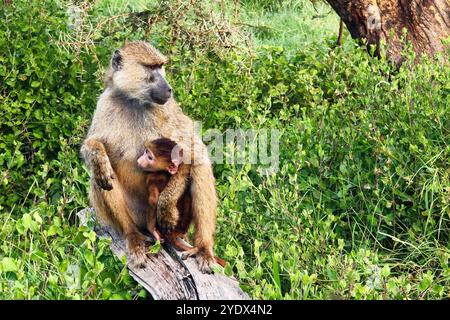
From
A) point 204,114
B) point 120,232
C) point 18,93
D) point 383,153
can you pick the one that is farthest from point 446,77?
point 18,93

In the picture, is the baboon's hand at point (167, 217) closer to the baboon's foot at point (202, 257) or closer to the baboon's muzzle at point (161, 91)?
the baboon's foot at point (202, 257)

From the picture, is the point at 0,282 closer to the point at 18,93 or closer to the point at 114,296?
the point at 114,296

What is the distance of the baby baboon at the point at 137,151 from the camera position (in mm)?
4449

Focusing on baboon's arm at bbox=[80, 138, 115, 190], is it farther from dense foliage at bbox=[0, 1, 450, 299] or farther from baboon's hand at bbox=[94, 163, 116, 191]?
dense foliage at bbox=[0, 1, 450, 299]

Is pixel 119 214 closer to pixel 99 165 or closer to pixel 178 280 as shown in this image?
pixel 99 165

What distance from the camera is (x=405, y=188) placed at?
508cm

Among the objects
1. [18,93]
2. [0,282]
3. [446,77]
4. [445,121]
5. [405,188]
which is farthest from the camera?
[18,93]

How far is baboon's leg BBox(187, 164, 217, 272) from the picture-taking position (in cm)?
445

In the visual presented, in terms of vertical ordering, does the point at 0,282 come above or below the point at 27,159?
above

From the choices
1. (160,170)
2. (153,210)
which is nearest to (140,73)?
(160,170)

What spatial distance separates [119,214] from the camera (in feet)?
14.7

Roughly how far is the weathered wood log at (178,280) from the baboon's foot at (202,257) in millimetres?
23

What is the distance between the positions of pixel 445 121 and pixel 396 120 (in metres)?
0.31

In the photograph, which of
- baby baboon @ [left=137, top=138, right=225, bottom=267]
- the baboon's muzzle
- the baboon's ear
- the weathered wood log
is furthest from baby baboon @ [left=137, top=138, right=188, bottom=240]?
the baboon's ear
